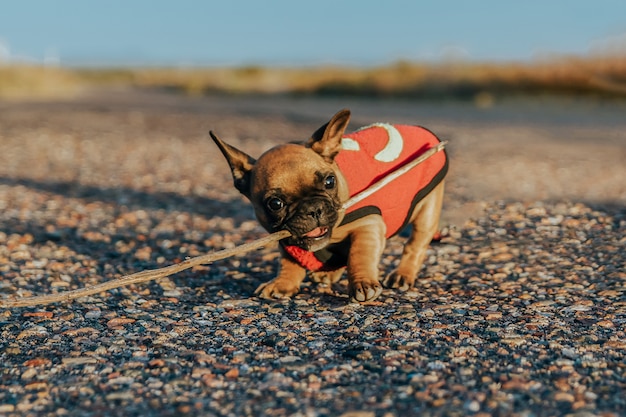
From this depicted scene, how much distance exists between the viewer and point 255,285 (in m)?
6.14

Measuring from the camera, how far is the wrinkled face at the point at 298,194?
16.5ft

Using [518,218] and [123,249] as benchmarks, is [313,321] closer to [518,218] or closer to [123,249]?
[123,249]

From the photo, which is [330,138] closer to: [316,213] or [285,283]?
[316,213]

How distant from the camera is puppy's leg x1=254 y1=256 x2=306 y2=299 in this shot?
5605mm

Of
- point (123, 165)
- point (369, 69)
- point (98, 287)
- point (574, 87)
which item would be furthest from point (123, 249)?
point (369, 69)

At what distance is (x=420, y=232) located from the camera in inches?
242

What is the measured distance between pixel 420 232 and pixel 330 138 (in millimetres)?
1249

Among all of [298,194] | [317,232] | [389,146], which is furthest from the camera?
[389,146]

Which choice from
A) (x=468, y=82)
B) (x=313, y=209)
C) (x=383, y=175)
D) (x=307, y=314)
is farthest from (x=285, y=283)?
(x=468, y=82)

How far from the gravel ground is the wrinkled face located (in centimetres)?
54

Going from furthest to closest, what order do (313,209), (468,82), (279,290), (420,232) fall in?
(468,82) → (420,232) → (279,290) → (313,209)

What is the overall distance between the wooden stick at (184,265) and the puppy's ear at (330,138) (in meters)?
0.35

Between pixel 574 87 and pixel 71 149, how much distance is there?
18.7 m

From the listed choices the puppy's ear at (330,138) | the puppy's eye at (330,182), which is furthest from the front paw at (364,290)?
the puppy's ear at (330,138)
